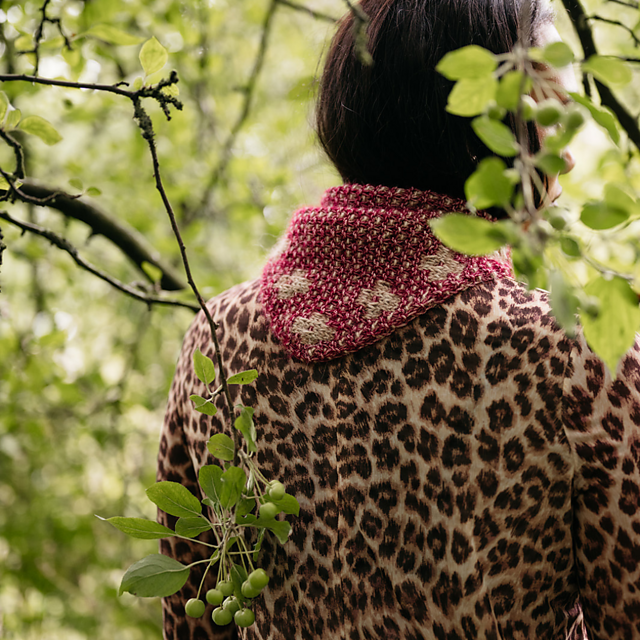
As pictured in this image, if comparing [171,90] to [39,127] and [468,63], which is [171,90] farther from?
[468,63]

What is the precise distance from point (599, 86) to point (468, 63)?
91 cm

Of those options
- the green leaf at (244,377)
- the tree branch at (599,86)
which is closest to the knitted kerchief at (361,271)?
the green leaf at (244,377)

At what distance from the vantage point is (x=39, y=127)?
2.76ft

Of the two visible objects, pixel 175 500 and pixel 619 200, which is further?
pixel 175 500

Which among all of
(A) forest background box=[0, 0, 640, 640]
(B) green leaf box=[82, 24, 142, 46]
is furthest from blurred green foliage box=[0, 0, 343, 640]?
(B) green leaf box=[82, 24, 142, 46]

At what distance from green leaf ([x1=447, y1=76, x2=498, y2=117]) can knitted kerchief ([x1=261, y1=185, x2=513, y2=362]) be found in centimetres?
30

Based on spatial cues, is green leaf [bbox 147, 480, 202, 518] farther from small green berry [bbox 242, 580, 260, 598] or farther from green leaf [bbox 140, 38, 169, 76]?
green leaf [bbox 140, 38, 169, 76]

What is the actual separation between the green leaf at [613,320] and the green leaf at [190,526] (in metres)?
0.46

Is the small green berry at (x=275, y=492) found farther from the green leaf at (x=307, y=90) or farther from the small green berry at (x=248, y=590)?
the green leaf at (x=307, y=90)

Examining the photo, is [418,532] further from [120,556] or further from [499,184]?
[120,556]

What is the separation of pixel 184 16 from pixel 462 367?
201 centimetres

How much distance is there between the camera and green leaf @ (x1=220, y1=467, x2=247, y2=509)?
0.58 m

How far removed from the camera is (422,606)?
67 cm

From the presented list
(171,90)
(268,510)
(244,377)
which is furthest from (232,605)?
(171,90)
